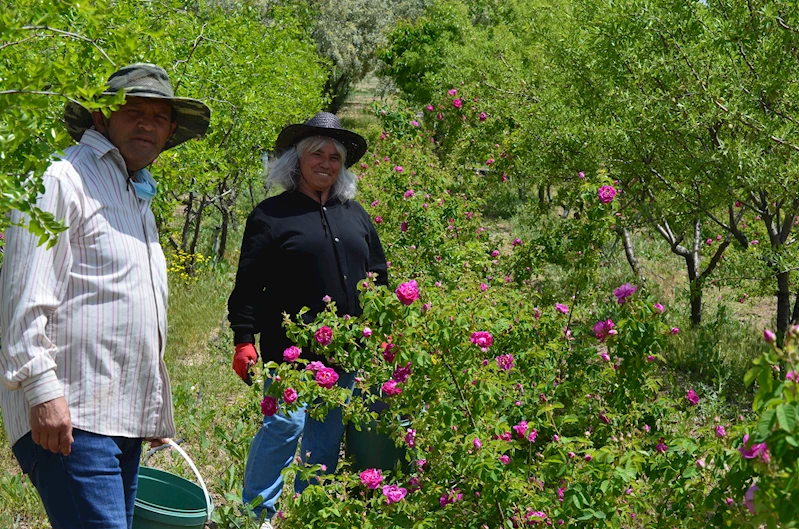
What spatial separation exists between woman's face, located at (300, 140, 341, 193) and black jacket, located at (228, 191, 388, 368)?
3.7 inches

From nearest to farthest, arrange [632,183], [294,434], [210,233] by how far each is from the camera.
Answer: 1. [294,434]
2. [632,183]
3. [210,233]

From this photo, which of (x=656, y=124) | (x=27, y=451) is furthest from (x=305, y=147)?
(x=656, y=124)

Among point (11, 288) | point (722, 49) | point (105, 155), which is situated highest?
point (722, 49)

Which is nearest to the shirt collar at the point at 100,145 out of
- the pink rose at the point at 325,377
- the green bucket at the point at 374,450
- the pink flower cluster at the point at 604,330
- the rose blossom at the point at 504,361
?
the pink rose at the point at 325,377

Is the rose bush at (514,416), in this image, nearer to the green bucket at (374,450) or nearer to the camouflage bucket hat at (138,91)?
the green bucket at (374,450)

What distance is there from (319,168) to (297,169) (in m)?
0.12

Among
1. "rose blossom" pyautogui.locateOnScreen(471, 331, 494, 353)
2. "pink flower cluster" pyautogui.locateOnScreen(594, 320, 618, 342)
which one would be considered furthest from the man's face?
"pink flower cluster" pyautogui.locateOnScreen(594, 320, 618, 342)

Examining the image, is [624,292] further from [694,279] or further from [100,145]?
[694,279]

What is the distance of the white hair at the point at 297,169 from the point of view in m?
3.58

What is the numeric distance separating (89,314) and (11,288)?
215 millimetres

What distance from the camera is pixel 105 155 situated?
7.89 feet

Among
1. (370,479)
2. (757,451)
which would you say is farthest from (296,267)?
(757,451)

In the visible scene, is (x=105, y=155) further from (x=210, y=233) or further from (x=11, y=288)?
(x=210, y=233)

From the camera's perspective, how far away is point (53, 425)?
2.09 m
